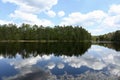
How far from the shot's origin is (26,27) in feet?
602

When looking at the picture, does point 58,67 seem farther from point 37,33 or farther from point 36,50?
point 37,33

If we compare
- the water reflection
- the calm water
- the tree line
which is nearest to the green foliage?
the tree line

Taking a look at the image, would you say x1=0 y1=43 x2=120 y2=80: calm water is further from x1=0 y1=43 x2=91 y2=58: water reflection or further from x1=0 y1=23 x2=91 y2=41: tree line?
x1=0 y1=23 x2=91 y2=41: tree line

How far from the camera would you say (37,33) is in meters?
179

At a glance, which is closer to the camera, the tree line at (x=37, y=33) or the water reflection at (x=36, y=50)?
the water reflection at (x=36, y=50)

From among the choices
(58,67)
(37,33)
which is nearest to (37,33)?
(37,33)

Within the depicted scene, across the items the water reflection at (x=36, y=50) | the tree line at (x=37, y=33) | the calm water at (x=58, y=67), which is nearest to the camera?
the calm water at (x=58, y=67)

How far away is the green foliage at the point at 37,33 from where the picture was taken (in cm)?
16212

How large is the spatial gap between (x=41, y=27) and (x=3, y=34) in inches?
1542

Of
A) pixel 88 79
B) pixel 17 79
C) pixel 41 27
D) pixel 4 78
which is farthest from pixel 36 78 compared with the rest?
pixel 41 27

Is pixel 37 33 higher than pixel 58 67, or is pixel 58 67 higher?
pixel 37 33

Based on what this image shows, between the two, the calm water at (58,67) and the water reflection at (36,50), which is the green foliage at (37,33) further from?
the calm water at (58,67)

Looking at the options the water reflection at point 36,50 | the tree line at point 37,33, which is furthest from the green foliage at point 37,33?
the water reflection at point 36,50

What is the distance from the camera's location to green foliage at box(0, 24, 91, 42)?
532 ft
